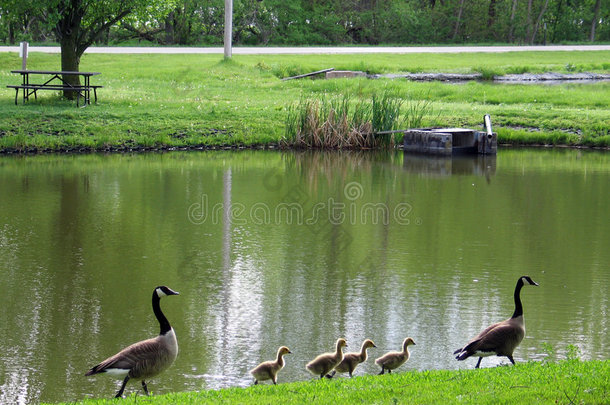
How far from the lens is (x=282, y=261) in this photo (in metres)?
15.5

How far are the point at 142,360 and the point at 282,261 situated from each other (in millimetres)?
6498

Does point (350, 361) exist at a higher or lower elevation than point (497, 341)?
lower

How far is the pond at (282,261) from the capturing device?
36.7ft

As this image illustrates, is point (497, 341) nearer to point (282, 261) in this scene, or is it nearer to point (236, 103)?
point (282, 261)

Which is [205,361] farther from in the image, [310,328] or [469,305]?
[469,305]

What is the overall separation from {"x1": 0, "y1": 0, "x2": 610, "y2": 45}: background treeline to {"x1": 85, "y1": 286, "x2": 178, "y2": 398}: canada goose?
43.0 m

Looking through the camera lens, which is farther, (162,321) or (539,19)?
(539,19)

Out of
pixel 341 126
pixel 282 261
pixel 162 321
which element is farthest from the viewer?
pixel 341 126

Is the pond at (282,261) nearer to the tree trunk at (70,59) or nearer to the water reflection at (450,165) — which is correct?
the water reflection at (450,165)

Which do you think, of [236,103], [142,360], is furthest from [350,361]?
[236,103]

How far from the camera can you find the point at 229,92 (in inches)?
1345

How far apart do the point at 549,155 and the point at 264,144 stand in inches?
325

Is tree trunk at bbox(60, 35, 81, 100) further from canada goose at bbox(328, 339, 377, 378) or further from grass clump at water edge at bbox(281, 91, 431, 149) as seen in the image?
canada goose at bbox(328, 339, 377, 378)

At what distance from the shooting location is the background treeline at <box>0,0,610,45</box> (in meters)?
52.4
